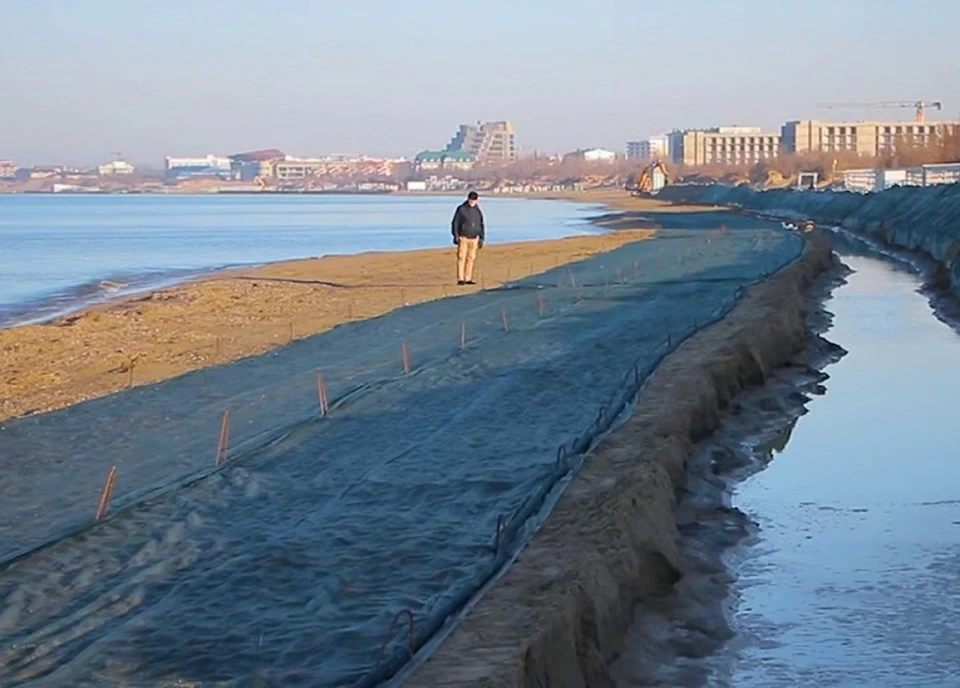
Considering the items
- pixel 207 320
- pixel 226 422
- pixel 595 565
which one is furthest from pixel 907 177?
pixel 595 565

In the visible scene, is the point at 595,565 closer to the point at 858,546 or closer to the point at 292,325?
the point at 858,546

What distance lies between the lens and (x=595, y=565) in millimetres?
6621

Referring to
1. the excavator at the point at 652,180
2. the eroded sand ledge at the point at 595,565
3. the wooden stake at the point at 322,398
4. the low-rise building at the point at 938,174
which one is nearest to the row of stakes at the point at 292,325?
the wooden stake at the point at 322,398

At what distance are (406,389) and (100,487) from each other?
364cm

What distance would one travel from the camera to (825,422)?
43.1 feet

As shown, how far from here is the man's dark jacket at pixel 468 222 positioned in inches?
867

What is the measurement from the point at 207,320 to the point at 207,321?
0.21 meters

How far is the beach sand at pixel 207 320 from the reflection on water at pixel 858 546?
243 inches

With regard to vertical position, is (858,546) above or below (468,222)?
below

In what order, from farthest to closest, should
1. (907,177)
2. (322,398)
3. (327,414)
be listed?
(907,177) < (322,398) < (327,414)

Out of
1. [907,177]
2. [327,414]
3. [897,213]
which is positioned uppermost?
[327,414]

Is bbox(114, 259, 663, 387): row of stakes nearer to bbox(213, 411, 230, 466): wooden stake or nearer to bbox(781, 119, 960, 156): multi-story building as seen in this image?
bbox(213, 411, 230, 466): wooden stake

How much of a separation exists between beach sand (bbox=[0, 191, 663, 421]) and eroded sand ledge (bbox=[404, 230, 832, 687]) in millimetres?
5223

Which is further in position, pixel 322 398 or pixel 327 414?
pixel 322 398
